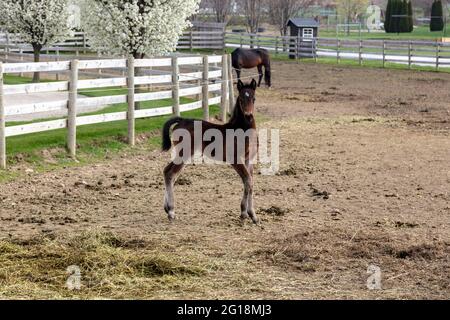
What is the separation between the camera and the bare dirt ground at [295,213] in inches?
275

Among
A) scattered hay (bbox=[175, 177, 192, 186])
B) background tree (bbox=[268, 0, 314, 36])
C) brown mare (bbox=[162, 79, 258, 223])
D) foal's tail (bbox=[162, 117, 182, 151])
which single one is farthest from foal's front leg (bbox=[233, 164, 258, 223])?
background tree (bbox=[268, 0, 314, 36])

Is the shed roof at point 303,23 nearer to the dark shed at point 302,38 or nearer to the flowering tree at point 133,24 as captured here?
the dark shed at point 302,38

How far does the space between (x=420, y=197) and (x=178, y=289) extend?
506 cm

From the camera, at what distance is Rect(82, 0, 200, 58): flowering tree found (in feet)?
58.7

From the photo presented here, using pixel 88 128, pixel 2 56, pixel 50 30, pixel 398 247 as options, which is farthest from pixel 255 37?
pixel 398 247

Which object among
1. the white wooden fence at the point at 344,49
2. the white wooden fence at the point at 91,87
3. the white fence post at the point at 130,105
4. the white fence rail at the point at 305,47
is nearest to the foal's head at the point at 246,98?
the white wooden fence at the point at 91,87

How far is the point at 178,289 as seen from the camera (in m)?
6.65

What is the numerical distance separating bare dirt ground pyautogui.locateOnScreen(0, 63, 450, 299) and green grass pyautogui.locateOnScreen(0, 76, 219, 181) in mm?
478

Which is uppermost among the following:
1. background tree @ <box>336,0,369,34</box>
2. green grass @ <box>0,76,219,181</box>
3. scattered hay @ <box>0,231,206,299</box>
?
background tree @ <box>336,0,369,34</box>

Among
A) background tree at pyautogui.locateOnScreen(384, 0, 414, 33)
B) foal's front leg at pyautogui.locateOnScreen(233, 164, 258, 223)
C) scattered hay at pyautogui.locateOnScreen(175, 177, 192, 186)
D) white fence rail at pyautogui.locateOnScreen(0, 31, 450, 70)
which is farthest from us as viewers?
background tree at pyautogui.locateOnScreen(384, 0, 414, 33)

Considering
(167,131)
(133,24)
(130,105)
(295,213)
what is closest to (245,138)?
(167,131)

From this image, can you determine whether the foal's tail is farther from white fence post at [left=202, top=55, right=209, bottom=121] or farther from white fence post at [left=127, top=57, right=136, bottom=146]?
white fence post at [left=202, top=55, right=209, bottom=121]

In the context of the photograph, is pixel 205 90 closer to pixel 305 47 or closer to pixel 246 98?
pixel 246 98
